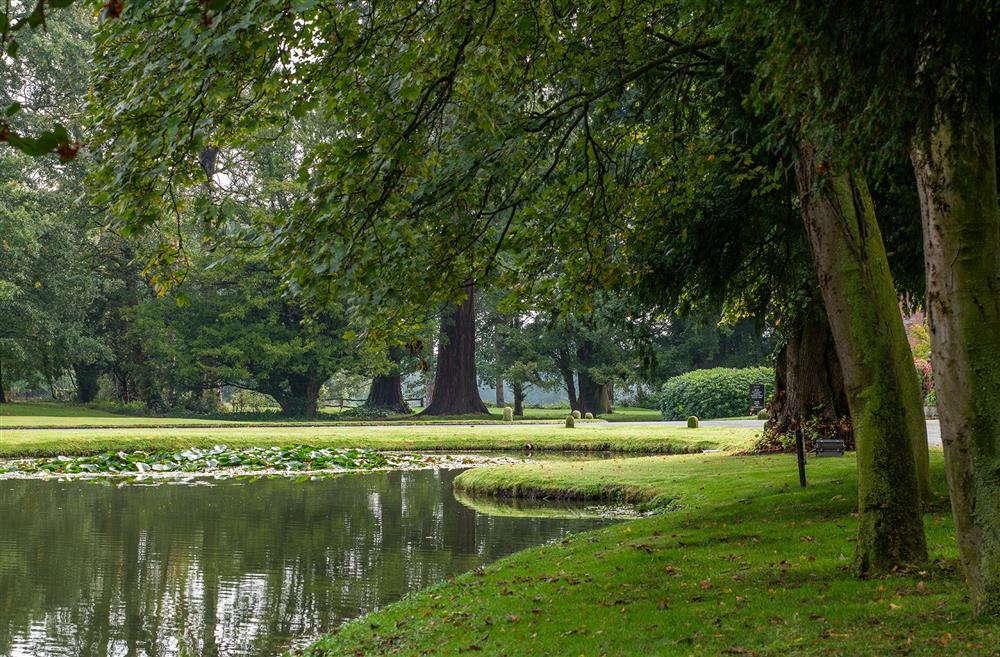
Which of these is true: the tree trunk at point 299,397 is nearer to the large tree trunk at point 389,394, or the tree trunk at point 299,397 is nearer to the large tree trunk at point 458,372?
the large tree trunk at point 389,394

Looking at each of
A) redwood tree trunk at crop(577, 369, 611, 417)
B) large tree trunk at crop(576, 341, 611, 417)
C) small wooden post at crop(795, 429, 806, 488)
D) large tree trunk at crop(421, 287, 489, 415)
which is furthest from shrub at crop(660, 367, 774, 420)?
small wooden post at crop(795, 429, 806, 488)

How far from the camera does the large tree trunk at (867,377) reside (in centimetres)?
837

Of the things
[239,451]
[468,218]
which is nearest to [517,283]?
[468,218]

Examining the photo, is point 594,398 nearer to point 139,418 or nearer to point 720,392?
point 720,392

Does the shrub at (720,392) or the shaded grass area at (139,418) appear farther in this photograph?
the shrub at (720,392)

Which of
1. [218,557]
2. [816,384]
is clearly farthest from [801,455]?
[218,557]

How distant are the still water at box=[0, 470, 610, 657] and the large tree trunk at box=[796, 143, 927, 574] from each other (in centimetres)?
516

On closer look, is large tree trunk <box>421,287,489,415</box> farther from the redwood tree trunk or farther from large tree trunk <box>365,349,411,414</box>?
the redwood tree trunk

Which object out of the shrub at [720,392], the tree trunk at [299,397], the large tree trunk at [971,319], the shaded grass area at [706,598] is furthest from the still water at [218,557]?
the tree trunk at [299,397]

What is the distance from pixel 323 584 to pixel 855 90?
8378 millimetres

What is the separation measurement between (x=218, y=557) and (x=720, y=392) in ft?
105

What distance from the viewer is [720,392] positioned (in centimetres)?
4291

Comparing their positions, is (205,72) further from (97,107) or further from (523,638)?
→ (523,638)

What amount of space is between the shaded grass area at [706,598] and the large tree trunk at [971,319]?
0.55 meters
